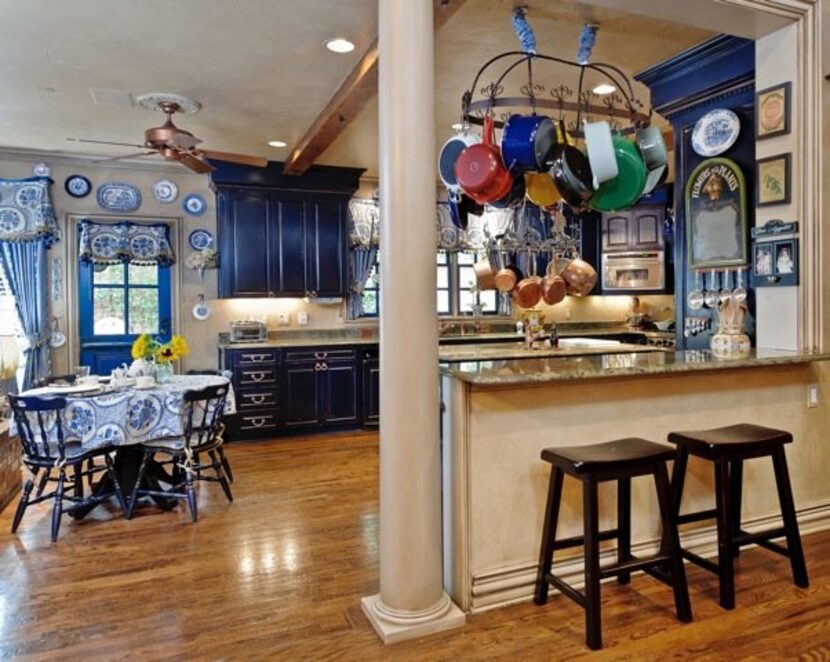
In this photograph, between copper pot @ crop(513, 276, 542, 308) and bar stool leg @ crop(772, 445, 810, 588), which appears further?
copper pot @ crop(513, 276, 542, 308)

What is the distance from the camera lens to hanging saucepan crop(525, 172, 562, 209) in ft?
8.89

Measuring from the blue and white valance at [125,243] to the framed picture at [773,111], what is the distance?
5176 millimetres

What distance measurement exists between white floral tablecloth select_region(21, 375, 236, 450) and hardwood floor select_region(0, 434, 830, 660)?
1.69ft

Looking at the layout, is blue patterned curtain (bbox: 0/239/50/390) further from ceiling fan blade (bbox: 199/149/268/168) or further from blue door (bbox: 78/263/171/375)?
ceiling fan blade (bbox: 199/149/268/168)

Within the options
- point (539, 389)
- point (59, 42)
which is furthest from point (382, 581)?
point (59, 42)

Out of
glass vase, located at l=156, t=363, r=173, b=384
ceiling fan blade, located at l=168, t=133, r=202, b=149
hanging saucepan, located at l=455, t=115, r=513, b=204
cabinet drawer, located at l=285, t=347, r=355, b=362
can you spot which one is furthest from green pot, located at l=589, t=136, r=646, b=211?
cabinet drawer, located at l=285, t=347, r=355, b=362

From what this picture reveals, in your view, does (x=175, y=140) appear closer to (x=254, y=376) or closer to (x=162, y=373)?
(x=162, y=373)

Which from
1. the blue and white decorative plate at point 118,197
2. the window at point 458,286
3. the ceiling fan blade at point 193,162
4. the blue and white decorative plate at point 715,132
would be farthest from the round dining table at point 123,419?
the window at point 458,286

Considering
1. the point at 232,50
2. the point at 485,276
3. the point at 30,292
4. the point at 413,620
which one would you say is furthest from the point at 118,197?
the point at 413,620

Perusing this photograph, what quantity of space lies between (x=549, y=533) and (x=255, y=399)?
3883 millimetres

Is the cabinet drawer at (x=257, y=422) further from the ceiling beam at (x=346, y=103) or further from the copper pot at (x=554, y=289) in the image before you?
the copper pot at (x=554, y=289)

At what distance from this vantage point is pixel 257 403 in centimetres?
569

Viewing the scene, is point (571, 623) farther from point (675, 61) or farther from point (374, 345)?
point (374, 345)

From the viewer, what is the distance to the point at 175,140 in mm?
3814
